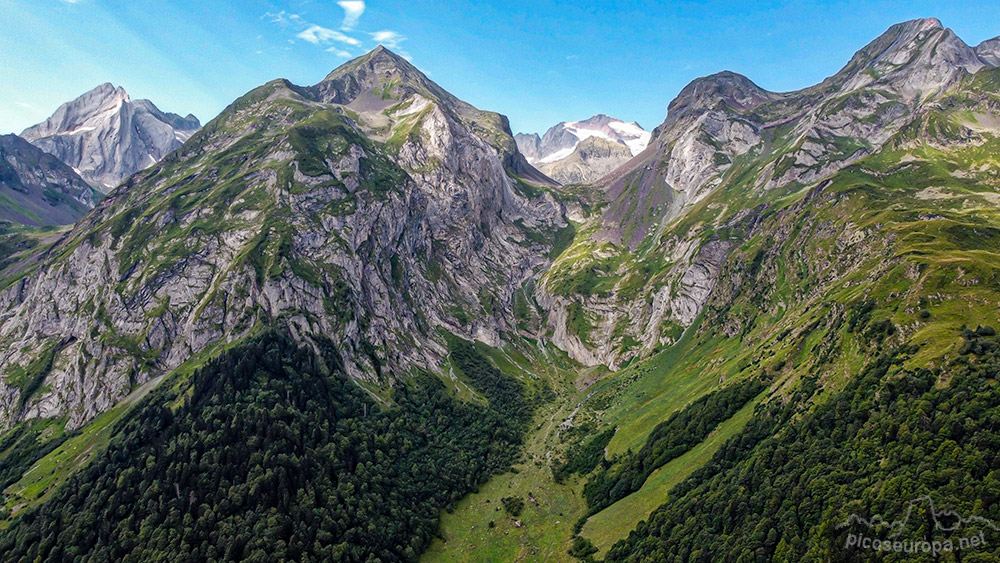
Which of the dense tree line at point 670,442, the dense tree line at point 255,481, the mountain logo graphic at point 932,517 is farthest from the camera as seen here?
the dense tree line at point 670,442

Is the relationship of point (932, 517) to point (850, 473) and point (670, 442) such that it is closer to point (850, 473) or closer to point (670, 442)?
point (850, 473)

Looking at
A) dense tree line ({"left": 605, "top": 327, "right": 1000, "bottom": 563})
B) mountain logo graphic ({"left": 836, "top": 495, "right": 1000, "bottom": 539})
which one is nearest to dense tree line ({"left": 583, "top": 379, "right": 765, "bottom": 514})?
dense tree line ({"left": 605, "top": 327, "right": 1000, "bottom": 563})

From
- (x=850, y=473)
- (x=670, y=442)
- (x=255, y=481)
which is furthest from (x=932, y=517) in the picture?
(x=255, y=481)

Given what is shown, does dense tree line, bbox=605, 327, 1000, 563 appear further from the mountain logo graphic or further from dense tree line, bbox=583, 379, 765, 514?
dense tree line, bbox=583, 379, 765, 514

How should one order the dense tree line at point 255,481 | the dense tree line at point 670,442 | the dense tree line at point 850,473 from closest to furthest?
the dense tree line at point 850,473 → the dense tree line at point 255,481 → the dense tree line at point 670,442

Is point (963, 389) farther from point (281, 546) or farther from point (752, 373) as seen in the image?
point (281, 546)

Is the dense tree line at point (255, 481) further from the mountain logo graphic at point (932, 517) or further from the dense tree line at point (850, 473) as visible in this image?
the mountain logo graphic at point (932, 517)

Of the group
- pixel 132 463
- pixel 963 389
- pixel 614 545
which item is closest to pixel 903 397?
pixel 963 389

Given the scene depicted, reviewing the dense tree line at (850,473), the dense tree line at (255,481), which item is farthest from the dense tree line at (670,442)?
the dense tree line at (255,481)
